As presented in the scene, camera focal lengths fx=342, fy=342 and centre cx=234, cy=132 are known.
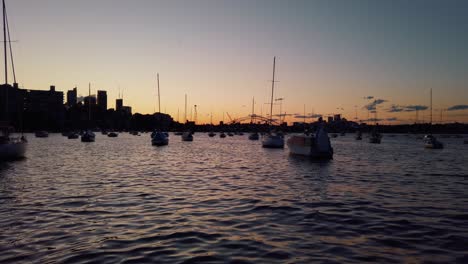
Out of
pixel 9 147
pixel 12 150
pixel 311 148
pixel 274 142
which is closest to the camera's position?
pixel 9 147

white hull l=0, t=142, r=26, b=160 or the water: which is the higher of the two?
white hull l=0, t=142, r=26, b=160

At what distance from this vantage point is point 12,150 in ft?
139

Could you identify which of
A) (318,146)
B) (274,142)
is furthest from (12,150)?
(274,142)

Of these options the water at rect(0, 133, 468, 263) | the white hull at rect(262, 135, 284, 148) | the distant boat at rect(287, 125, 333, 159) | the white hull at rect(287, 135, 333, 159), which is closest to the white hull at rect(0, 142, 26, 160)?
the water at rect(0, 133, 468, 263)

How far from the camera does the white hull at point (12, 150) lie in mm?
41156

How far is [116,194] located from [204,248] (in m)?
10.8

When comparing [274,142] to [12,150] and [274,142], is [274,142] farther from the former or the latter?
[12,150]

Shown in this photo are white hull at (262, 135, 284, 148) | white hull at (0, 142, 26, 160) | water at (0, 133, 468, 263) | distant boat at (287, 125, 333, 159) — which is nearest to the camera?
water at (0, 133, 468, 263)

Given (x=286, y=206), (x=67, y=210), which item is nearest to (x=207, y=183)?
(x=286, y=206)

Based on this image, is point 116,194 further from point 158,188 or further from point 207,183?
point 207,183

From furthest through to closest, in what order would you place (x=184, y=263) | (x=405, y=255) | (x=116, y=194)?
(x=116, y=194)
(x=405, y=255)
(x=184, y=263)

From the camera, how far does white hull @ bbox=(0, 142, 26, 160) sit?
135 ft

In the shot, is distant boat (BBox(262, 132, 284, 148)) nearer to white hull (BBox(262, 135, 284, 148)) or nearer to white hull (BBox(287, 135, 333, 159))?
white hull (BBox(262, 135, 284, 148))

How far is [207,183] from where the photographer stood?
23938 mm
